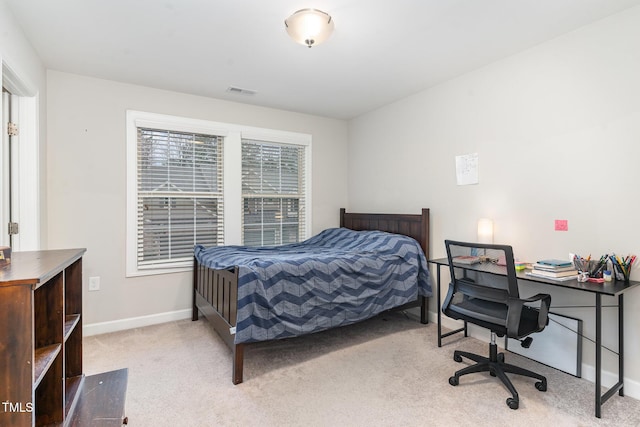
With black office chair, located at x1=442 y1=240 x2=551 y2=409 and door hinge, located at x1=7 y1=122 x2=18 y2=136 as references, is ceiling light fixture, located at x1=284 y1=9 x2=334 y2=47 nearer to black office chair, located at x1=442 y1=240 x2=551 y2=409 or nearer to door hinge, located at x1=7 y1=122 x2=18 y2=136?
black office chair, located at x1=442 y1=240 x2=551 y2=409

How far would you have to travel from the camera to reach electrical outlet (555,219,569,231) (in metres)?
2.37

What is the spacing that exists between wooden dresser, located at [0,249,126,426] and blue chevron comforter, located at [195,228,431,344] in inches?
34.8

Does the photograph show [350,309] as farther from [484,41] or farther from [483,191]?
[484,41]

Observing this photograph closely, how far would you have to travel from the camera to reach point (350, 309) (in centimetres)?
272

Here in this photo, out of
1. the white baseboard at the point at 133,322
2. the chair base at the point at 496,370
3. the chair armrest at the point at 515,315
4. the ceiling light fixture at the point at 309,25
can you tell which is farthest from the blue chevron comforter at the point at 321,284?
the ceiling light fixture at the point at 309,25

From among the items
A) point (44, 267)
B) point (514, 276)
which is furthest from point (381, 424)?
point (44, 267)

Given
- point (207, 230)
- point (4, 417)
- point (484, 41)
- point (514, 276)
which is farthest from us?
point (207, 230)

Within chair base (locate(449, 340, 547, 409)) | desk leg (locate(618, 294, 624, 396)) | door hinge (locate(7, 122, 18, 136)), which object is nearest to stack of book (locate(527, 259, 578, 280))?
desk leg (locate(618, 294, 624, 396))

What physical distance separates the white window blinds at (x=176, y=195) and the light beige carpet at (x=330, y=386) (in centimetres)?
86

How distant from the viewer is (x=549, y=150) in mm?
2459

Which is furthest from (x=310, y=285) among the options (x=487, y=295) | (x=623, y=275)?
(x=623, y=275)

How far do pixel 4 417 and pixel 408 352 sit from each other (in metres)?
2.48

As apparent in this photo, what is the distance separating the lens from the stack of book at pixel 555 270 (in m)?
2.10

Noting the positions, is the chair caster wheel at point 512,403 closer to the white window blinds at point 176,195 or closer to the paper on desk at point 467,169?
the paper on desk at point 467,169
